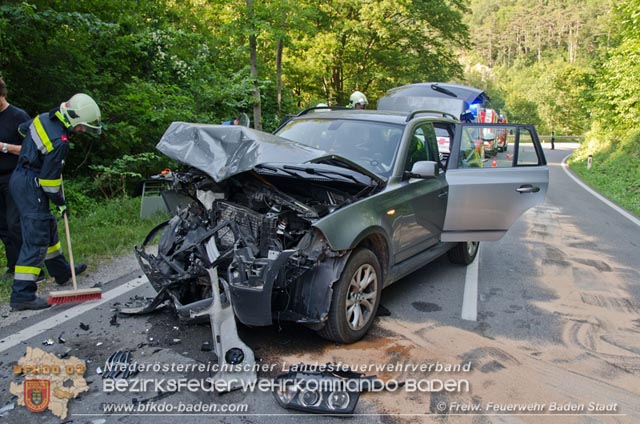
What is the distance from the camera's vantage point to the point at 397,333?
13.7ft

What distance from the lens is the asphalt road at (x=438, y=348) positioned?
10.1ft

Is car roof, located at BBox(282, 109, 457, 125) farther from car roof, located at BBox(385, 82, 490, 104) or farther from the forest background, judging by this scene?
car roof, located at BBox(385, 82, 490, 104)

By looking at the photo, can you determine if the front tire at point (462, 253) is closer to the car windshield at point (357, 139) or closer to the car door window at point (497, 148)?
the car door window at point (497, 148)

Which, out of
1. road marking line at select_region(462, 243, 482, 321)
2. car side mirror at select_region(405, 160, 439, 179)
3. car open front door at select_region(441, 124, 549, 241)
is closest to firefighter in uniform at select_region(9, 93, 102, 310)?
car side mirror at select_region(405, 160, 439, 179)

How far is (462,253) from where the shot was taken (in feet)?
20.1

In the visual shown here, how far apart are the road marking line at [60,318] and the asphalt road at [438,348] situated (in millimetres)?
18

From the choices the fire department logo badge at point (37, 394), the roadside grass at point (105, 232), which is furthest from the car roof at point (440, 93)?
the fire department logo badge at point (37, 394)

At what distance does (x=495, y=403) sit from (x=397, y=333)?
3.61 ft

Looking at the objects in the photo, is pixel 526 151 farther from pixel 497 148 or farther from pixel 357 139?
pixel 357 139

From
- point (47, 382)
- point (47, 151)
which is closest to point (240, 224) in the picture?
point (47, 382)

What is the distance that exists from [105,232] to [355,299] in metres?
4.28

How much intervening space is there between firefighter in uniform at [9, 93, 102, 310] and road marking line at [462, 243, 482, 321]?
3.81m

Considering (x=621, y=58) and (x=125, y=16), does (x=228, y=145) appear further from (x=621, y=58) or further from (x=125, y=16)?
(x=621, y=58)

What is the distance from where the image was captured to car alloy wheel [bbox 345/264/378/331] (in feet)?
12.7
